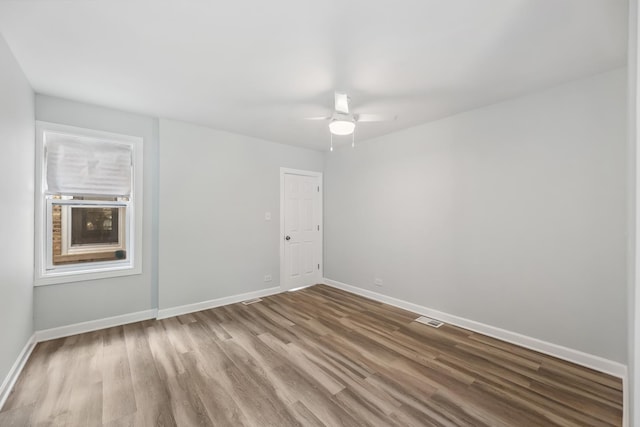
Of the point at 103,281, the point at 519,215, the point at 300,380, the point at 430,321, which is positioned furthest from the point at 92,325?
the point at 519,215

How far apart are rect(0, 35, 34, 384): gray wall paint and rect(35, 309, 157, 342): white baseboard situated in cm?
19

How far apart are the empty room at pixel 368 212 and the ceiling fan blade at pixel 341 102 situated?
0.13 ft

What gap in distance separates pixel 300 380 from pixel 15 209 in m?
2.76

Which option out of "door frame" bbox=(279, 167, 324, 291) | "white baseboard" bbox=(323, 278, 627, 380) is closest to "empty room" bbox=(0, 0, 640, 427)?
"white baseboard" bbox=(323, 278, 627, 380)

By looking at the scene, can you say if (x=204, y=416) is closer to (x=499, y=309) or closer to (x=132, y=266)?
(x=132, y=266)

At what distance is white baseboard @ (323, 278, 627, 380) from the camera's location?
2.33 m

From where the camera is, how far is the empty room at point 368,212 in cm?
183

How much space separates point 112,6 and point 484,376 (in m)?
3.85

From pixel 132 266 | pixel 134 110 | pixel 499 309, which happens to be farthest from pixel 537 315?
pixel 134 110

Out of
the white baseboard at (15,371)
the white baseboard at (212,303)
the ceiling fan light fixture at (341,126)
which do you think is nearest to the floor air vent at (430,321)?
the white baseboard at (212,303)

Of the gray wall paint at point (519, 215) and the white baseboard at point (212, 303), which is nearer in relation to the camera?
the gray wall paint at point (519, 215)

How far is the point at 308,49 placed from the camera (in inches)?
80.9

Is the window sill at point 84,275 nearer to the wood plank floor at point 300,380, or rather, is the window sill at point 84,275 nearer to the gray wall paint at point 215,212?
the gray wall paint at point 215,212

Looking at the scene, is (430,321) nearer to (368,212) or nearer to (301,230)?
(368,212)
